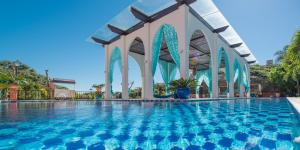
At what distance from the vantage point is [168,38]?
1163 cm

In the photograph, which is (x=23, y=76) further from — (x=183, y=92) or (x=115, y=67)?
(x=183, y=92)

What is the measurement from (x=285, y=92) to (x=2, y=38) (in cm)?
3278

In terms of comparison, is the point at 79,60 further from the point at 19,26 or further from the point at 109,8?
the point at 109,8

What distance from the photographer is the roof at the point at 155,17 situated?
10.8 metres

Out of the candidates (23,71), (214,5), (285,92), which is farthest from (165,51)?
(23,71)

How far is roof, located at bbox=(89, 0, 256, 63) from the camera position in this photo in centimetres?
1083

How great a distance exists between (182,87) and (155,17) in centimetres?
529

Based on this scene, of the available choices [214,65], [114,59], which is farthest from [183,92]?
[114,59]

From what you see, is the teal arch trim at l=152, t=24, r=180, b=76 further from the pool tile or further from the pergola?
the pool tile

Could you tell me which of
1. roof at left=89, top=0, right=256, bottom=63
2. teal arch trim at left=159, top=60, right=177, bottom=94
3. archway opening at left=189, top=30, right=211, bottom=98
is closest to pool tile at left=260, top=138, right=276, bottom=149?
archway opening at left=189, top=30, right=211, bottom=98

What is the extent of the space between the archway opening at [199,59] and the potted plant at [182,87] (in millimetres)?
1355

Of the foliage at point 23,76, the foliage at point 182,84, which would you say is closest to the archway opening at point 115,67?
the foliage at point 182,84

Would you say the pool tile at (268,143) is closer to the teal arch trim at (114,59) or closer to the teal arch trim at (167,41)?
the teal arch trim at (167,41)

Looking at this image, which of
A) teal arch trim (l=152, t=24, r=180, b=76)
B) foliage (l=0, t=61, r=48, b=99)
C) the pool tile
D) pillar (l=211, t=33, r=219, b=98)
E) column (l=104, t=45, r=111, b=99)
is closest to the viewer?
the pool tile
